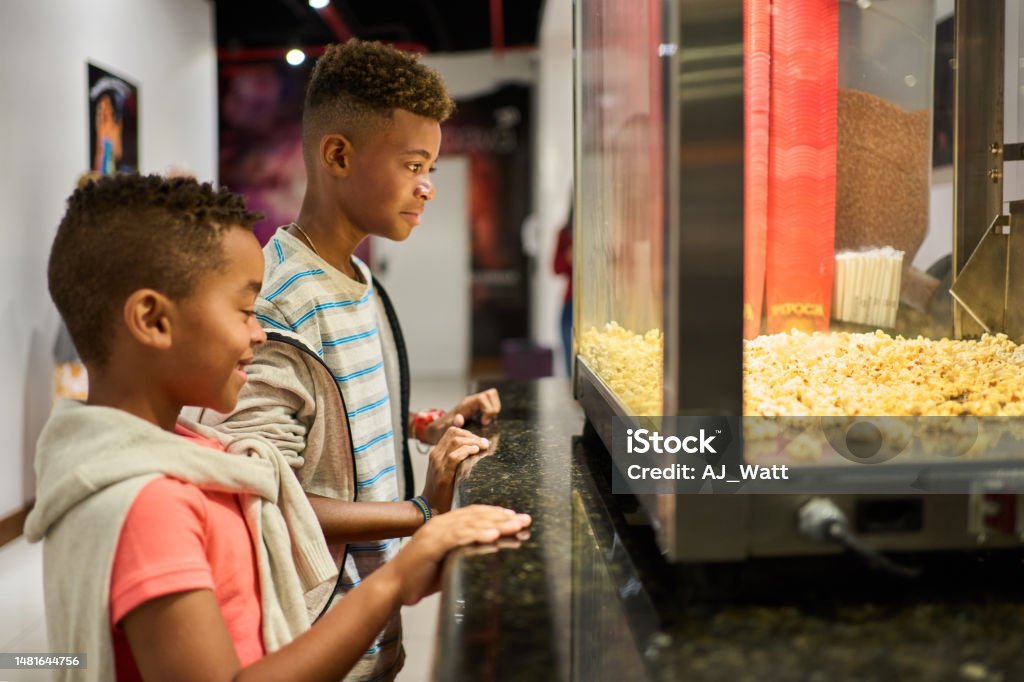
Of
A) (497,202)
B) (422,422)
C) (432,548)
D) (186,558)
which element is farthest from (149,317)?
(497,202)

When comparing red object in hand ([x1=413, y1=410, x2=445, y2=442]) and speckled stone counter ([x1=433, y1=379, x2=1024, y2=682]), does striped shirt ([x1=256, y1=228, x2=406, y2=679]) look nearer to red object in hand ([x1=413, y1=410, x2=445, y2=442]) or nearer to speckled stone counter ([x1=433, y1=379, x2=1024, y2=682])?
red object in hand ([x1=413, y1=410, x2=445, y2=442])

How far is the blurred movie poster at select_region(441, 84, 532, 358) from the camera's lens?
25.9ft

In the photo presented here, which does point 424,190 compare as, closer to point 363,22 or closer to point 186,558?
point 186,558

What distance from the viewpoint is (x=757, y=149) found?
800mm

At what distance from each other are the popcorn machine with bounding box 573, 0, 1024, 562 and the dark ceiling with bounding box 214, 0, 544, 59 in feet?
17.3

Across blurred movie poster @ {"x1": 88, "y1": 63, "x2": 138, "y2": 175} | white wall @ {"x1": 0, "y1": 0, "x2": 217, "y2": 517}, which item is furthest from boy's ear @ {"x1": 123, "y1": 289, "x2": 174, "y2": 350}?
blurred movie poster @ {"x1": 88, "y1": 63, "x2": 138, "y2": 175}

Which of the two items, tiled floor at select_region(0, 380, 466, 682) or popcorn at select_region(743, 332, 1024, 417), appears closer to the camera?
popcorn at select_region(743, 332, 1024, 417)

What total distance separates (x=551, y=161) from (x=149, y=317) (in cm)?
645

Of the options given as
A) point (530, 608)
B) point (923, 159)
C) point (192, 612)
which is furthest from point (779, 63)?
point (192, 612)

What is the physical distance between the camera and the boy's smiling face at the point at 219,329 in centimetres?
77

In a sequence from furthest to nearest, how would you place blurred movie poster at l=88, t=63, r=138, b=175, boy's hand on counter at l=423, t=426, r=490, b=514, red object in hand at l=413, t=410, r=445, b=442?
1. blurred movie poster at l=88, t=63, r=138, b=175
2. red object in hand at l=413, t=410, r=445, b=442
3. boy's hand on counter at l=423, t=426, r=490, b=514

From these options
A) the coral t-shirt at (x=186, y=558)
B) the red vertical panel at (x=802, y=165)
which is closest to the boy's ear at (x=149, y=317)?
the coral t-shirt at (x=186, y=558)

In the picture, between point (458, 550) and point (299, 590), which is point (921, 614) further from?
point (299, 590)

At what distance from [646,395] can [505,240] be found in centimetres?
735
